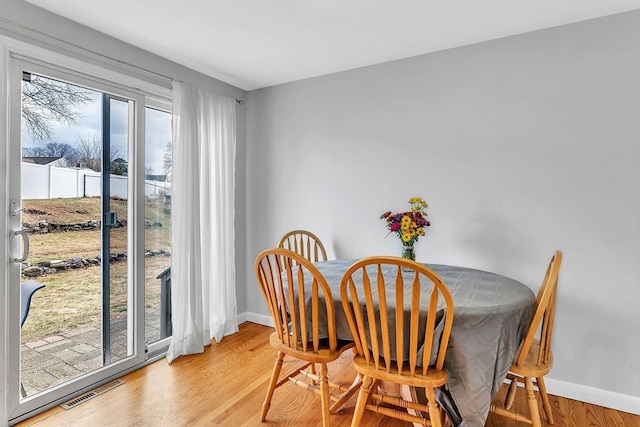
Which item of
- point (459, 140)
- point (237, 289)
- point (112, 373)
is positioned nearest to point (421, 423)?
point (459, 140)

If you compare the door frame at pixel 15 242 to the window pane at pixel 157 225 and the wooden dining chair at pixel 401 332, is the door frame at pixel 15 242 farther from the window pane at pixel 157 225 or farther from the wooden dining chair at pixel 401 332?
the wooden dining chair at pixel 401 332

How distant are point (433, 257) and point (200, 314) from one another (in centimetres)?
203

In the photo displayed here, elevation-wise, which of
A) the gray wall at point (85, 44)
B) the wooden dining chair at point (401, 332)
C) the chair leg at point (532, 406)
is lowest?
→ the chair leg at point (532, 406)

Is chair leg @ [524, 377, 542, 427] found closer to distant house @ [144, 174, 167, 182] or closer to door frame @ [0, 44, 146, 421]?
door frame @ [0, 44, 146, 421]

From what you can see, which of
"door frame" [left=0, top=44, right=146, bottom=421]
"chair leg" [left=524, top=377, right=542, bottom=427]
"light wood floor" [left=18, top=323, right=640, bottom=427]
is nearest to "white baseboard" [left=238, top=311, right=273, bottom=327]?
"light wood floor" [left=18, top=323, right=640, bottom=427]

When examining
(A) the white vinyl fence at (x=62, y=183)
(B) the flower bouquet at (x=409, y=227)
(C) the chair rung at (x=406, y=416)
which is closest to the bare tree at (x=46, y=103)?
(A) the white vinyl fence at (x=62, y=183)

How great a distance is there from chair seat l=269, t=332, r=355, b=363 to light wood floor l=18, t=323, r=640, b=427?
1.60 ft

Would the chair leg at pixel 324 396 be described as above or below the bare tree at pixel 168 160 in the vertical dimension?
below

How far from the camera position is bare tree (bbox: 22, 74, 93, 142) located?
2055mm

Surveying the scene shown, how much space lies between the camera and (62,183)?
7.32 feet

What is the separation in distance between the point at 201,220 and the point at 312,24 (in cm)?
183

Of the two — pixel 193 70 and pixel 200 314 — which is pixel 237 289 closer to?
pixel 200 314

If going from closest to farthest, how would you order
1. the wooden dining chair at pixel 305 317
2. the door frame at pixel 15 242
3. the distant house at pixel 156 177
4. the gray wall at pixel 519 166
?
the wooden dining chair at pixel 305 317, the door frame at pixel 15 242, the gray wall at pixel 519 166, the distant house at pixel 156 177

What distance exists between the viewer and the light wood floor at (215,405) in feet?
6.48
